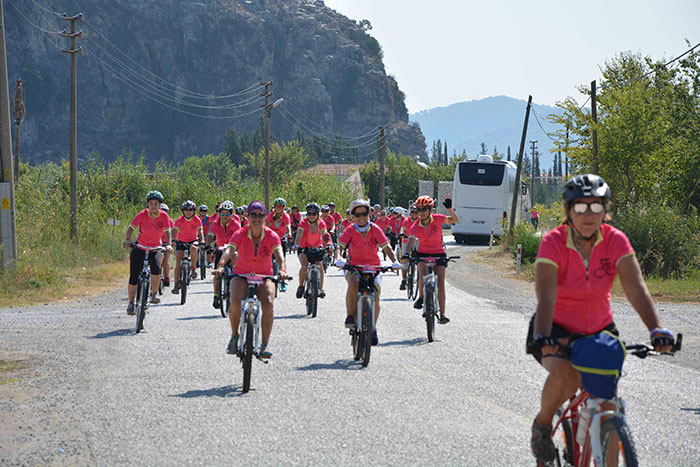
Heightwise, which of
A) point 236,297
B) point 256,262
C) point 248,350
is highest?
point 256,262

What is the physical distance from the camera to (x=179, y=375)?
9734mm

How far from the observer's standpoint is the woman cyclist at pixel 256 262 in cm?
964

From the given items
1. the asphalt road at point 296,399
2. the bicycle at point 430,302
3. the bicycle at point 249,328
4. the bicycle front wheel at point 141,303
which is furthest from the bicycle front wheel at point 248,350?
the bicycle front wheel at point 141,303

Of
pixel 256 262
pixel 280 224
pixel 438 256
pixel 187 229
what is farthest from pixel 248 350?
pixel 187 229

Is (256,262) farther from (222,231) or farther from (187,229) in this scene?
(187,229)

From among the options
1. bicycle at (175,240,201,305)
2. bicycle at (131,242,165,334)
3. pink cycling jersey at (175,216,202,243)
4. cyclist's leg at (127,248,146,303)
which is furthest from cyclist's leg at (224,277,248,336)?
pink cycling jersey at (175,216,202,243)

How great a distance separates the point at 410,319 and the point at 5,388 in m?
8.11

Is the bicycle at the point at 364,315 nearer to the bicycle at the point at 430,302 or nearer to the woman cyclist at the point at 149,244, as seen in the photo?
the bicycle at the point at 430,302

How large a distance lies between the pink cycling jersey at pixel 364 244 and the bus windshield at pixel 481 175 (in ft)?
126

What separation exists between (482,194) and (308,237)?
33.9m

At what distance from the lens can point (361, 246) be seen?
11.7m

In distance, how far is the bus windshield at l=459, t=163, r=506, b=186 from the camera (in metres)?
49.8

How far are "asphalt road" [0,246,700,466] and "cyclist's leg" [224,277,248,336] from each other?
23.2 inches

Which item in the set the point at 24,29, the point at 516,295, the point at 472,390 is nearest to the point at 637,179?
the point at 516,295
